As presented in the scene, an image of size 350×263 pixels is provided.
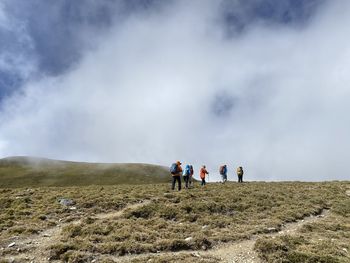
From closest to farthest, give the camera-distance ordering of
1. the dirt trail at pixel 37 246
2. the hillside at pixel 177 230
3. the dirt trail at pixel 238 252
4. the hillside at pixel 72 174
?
1. the dirt trail at pixel 37 246
2. the dirt trail at pixel 238 252
3. the hillside at pixel 177 230
4. the hillside at pixel 72 174

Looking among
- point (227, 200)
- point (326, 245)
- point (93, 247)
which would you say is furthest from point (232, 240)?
point (227, 200)

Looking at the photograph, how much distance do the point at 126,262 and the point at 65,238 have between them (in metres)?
4.47

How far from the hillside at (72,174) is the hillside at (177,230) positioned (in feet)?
300

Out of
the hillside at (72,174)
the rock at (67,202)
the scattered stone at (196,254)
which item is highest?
the hillside at (72,174)

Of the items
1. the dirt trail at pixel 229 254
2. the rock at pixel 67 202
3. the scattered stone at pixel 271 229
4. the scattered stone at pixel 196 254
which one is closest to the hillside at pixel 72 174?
the rock at pixel 67 202

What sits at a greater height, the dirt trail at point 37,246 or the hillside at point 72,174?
the hillside at point 72,174

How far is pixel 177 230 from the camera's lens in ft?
56.8

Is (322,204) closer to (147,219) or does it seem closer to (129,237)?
(147,219)

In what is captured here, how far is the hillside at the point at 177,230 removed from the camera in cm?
1360

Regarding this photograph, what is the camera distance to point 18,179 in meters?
119

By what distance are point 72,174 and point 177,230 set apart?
117m

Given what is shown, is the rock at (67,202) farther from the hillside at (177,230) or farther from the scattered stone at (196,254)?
the scattered stone at (196,254)

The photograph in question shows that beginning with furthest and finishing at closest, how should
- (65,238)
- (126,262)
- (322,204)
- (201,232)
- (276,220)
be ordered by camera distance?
1. (322,204)
2. (276,220)
3. (201,232)
4. (65,238)
5. (126,262)

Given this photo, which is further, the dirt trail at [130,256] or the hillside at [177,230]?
the hillside at [177,230]
